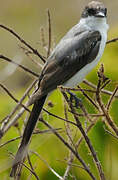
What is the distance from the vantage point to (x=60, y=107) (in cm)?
474

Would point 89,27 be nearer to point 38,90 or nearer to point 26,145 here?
point 38,90

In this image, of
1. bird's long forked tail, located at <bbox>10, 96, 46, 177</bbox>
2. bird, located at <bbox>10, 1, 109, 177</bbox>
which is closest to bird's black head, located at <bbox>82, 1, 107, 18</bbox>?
bird, located at <bbox>10, 1, 109, 177</bbox>

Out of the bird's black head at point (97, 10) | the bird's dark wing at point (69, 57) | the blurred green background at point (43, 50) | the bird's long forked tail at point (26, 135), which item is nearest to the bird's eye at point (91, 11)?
the bird's black head at point (97, 10)

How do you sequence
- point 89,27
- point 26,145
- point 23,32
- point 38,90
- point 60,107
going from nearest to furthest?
point 26,145, point 38,90, point 89,27, point 60,107, point 23,32

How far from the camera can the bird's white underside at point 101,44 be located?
334cm

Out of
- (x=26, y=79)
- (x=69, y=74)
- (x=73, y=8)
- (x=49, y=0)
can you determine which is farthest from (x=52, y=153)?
(x=49, y=0)

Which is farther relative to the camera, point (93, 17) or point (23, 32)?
point (23, 32)

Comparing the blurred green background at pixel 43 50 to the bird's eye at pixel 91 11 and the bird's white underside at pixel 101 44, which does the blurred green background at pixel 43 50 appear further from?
the bird's eye at pixel 91 11

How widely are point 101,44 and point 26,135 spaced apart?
848 millimetres

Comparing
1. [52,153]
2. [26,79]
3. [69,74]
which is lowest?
[26,79]

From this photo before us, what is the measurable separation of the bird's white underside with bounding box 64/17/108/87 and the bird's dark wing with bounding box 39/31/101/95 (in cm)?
2

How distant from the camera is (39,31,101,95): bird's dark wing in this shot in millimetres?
3330

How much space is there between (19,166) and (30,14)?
7.44 metres

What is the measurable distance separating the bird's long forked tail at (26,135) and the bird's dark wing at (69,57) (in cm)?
19
